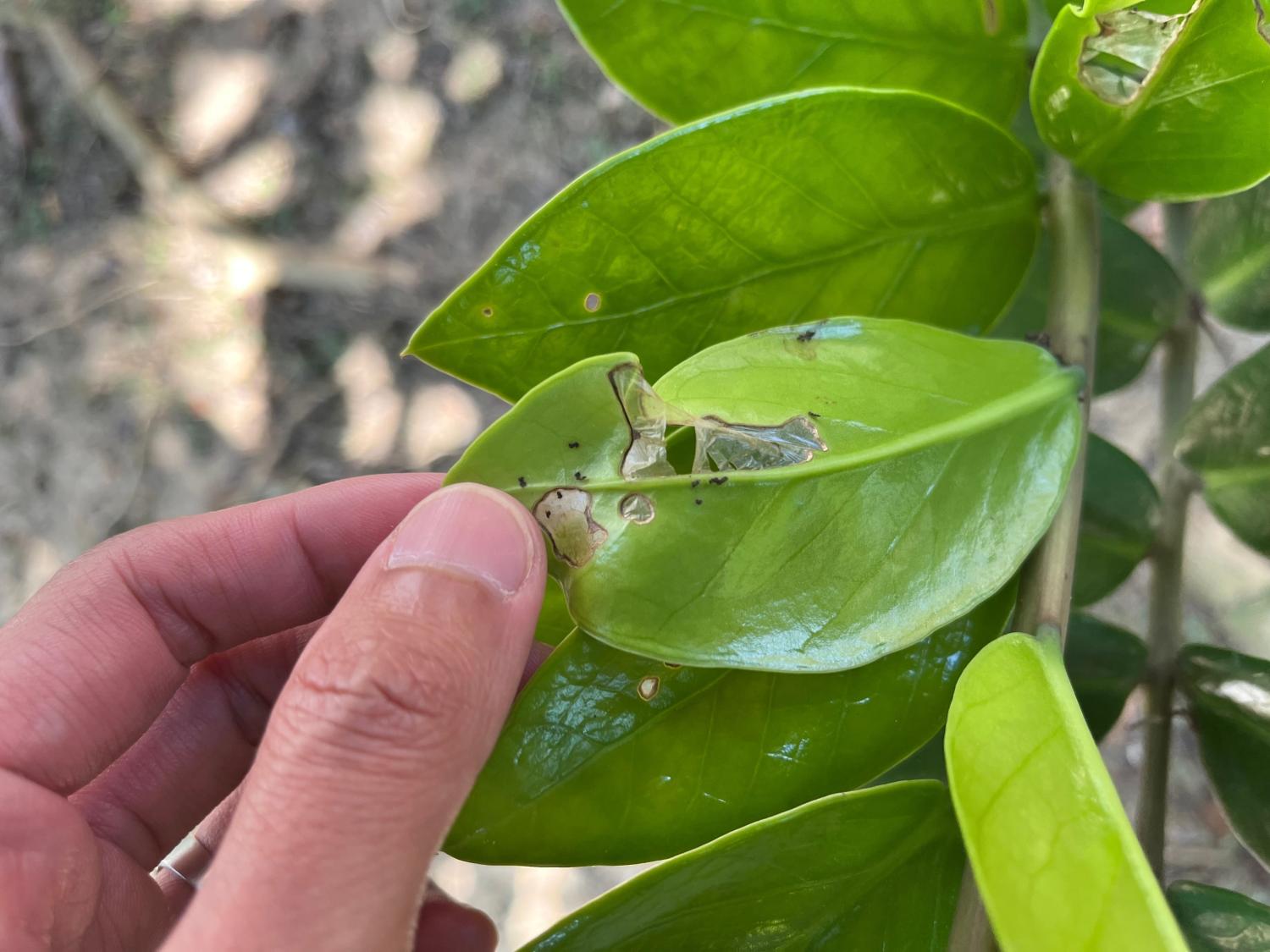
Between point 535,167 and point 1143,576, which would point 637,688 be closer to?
point 1143,576

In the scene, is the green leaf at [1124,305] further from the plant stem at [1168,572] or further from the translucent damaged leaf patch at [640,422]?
the translucent damaged leaf patch at [640,422]

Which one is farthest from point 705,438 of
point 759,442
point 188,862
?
point 188,862

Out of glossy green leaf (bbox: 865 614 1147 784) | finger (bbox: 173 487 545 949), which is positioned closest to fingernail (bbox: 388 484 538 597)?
finger (bbox: 173 487 545 949)

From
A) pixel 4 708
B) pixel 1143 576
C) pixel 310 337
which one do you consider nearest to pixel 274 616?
pixel 4 708

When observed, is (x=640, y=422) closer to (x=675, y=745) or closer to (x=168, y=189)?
(x=675, y=745)

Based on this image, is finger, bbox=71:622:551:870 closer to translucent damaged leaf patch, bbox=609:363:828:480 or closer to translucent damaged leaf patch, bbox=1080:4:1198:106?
translucent damaged leaf patch, bbox=609:363:828:480

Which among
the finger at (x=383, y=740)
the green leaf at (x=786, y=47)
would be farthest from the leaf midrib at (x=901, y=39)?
the finger at (x=383, y=740)
